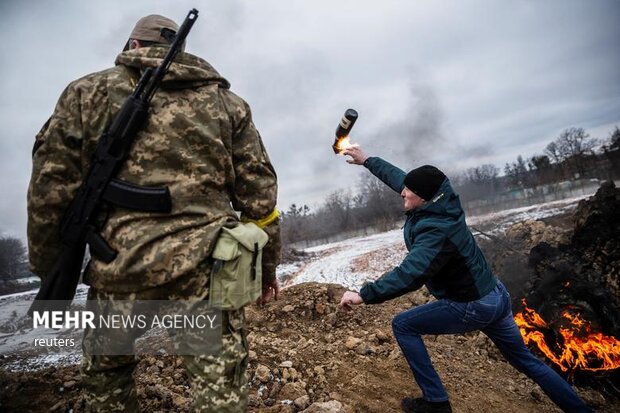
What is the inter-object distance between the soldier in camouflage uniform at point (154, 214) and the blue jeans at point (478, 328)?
1.74m

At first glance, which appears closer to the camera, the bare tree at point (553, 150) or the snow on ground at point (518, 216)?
the snow on ground at point (518, 216)

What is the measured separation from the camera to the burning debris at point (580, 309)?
403cm

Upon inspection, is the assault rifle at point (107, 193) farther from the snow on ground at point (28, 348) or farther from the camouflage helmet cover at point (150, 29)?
the snow on ground at point (28, 348)

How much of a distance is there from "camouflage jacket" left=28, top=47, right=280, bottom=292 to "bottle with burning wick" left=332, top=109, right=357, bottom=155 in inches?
67.9

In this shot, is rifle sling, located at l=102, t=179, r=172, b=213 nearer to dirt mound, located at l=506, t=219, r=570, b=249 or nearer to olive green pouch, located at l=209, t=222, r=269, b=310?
olive green pouch, located at l=209, t=222, r=269, b=310

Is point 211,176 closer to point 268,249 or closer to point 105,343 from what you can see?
point 268,249

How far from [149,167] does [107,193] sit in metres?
0.24

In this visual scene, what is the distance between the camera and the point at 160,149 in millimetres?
1745

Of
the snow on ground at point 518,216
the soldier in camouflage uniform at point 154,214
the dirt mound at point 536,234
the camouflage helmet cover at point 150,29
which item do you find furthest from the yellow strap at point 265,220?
the snow on ground at point 518,216

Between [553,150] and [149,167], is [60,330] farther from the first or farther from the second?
[553,150]

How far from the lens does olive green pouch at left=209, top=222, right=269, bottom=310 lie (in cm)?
170

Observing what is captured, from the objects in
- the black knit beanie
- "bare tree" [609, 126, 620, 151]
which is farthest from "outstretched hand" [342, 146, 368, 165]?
"bare tree" [609, 126, 620, 151]

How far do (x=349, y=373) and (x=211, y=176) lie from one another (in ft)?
9.04

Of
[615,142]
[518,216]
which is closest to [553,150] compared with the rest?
[615,142]
